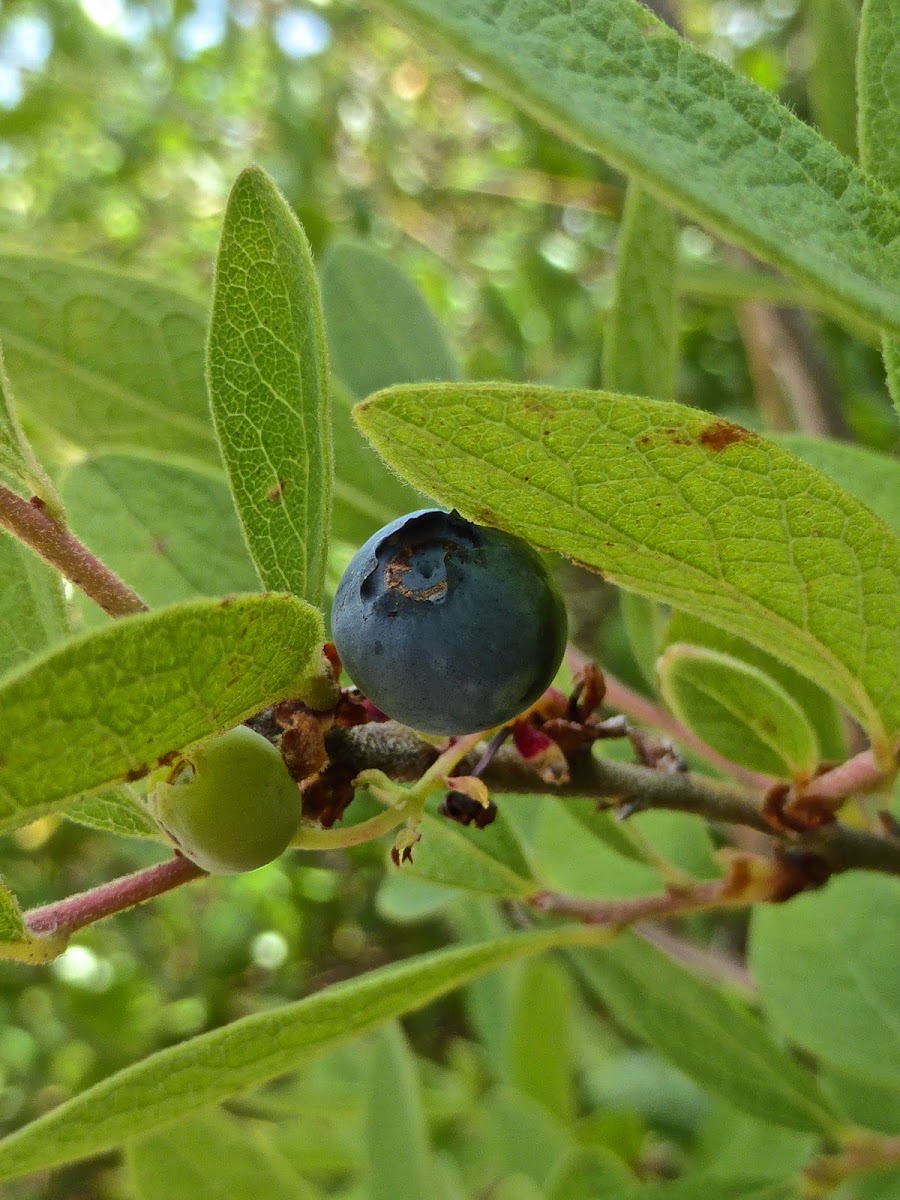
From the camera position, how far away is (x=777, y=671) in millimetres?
1046

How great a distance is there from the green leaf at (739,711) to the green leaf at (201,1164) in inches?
33.8

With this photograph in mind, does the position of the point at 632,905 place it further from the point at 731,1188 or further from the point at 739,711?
the point at 731,1188

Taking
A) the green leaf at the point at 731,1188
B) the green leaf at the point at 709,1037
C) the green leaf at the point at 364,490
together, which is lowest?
the green leaf at the point at 731,1188

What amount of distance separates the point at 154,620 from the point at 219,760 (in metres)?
0.18

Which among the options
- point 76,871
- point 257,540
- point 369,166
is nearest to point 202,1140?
point 257,540

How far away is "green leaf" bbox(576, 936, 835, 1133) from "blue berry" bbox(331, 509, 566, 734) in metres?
0.77

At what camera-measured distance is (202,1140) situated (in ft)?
4.70

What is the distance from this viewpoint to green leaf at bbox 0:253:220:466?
107cm

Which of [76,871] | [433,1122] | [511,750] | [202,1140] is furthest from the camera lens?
[76,871]

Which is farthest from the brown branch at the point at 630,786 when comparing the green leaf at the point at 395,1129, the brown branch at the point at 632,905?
the green leaf at the point at 395,1129

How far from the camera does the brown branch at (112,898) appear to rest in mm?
665

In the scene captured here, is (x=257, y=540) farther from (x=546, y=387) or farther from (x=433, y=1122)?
(x=433, y=1122)

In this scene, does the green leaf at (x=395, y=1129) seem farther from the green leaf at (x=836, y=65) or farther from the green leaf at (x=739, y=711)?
the green leaf at (x=836, y=65)

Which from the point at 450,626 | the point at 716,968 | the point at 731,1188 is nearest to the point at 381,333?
the point at 450,626
